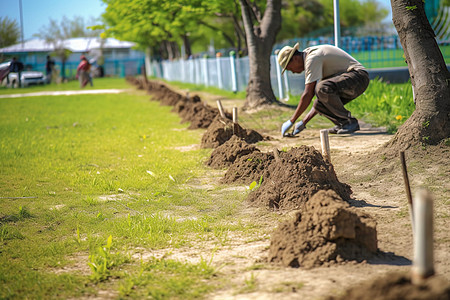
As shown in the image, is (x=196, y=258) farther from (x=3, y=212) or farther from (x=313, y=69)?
(x=313, y=69)

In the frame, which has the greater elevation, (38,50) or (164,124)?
(38,50)

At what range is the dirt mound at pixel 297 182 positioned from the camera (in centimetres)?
522

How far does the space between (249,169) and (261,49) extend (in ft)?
26.9

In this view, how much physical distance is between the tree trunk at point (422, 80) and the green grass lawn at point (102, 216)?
2.15 meters

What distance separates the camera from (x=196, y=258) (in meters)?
4.11

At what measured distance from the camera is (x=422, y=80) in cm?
621

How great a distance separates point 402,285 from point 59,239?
328 cm

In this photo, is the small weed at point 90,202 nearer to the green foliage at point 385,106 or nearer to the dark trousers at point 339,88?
the dark trousers at point 339,88

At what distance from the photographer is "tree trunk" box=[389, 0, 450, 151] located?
598cm

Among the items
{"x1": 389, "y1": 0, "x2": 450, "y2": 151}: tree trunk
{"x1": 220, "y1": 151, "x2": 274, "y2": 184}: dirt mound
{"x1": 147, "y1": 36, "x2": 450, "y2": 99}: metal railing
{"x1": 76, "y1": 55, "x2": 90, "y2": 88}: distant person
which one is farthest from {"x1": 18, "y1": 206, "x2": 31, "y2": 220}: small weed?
{"x1": 76, "y1": 55, "x2": 90, "y2": 88}: distant person

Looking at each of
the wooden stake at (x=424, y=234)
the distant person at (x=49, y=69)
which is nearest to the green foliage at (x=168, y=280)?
the wooden stake at (x=424, y=234)

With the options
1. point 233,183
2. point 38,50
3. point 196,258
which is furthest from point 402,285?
point 38,50

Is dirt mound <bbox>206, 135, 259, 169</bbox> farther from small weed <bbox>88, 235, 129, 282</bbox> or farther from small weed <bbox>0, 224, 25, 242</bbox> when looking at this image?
small weed <bbox>88, 235, 129, 282</bbox>

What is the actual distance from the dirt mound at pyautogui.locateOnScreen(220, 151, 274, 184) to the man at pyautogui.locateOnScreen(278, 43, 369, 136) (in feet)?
4.73
